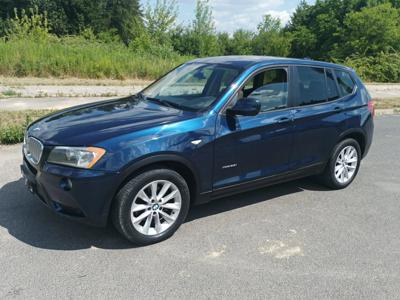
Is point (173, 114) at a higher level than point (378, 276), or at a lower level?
higher

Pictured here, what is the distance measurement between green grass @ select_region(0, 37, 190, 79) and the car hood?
12484 millimetres

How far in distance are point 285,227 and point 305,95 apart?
1643 mm

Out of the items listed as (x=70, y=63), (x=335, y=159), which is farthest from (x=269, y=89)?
(x=70, y=63)

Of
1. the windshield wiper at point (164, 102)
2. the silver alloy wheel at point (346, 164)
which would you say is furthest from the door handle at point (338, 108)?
the windshield wiper at point (164, 102)

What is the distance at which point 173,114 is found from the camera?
4109 mm

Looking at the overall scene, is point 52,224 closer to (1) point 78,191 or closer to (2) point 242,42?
(1) point 78,191

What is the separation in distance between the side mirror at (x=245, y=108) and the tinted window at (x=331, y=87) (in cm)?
162

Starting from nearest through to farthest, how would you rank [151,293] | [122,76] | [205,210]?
[151,293] < [205,210] < [122,76]

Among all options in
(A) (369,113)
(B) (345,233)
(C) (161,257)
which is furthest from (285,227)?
(A) (369,113)

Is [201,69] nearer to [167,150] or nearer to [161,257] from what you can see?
[167,150]

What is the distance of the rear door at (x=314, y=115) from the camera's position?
4.86 m

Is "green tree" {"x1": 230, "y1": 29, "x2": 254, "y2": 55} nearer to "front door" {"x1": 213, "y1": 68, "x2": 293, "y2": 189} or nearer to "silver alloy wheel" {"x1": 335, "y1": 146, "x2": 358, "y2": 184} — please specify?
"silver alloy wheel" {"x1": 335, "y1": 146, "x2": 358, "y2": 184}

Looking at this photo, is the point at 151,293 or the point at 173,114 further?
the point at 173,114

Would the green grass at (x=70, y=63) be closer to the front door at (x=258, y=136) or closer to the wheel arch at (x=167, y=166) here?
the front door at (x=258, y=136)
